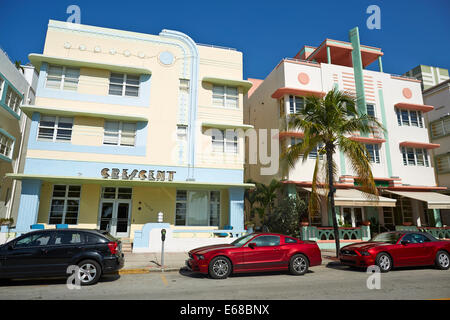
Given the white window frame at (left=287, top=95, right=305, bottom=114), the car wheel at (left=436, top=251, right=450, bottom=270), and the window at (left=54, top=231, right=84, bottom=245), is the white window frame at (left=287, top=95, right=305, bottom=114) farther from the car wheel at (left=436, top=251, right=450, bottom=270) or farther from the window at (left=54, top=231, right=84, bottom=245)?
the window at (left=54, top=231, right=84, bottom=245)

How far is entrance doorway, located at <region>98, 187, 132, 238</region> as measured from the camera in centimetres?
1634

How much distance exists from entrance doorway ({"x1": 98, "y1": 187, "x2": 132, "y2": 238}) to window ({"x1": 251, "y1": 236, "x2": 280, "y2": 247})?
31.1ft

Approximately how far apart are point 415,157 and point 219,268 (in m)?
20.9

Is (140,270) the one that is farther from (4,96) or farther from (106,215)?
(4,96)

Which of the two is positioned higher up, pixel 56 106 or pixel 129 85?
pixel 129 85

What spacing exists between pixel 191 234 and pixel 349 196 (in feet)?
32.9

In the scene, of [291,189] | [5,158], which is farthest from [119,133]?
[291,189]

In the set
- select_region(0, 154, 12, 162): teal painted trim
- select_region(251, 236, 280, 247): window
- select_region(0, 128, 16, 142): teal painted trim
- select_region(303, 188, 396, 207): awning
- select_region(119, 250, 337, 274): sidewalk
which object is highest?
select_region(0, 128, 16, 142): teal painted trim

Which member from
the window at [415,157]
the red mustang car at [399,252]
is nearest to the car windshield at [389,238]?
the red mustang car at [399,252]

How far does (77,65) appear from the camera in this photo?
16922 millimetres

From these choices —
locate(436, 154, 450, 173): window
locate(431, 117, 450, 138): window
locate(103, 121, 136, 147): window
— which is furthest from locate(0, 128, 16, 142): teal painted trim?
locate(431, 117, 450, 138): window

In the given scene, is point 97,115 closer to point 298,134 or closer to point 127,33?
point 127,33

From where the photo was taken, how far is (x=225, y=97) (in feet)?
62.5

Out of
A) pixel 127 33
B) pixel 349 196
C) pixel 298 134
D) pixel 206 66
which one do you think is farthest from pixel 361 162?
pixel 127 33
